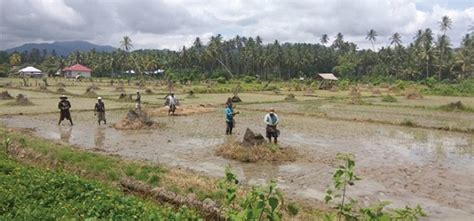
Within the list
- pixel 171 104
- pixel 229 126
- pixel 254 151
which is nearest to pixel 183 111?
pixel 171 104

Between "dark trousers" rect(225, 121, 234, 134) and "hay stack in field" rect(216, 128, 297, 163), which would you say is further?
"dark trousers" rect(225, 121, 234, 134)

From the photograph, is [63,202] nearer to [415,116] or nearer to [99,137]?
[99,137]

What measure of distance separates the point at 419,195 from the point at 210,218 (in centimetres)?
513

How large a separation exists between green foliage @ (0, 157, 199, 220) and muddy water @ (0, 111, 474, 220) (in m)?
3.85

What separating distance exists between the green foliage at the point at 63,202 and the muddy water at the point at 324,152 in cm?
385

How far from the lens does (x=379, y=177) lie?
11.9 meters

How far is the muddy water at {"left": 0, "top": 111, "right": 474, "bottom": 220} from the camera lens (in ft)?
34.0

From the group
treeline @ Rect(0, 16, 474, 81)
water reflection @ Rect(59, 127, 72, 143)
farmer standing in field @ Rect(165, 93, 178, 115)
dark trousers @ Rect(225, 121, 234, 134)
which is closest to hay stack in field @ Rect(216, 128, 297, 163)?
dark trousers @ Rect(225, 121, 234, 134)

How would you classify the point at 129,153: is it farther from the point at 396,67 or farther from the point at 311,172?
the point at 396,67

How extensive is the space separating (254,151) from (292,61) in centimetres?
7933

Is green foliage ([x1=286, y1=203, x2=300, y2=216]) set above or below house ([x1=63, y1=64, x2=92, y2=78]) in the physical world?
below

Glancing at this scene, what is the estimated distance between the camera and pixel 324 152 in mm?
15344

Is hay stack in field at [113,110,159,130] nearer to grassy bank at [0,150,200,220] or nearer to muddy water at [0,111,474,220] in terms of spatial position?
muddy water at [0,111,474,220]

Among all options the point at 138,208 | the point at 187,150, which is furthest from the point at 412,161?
the point at 138,208
